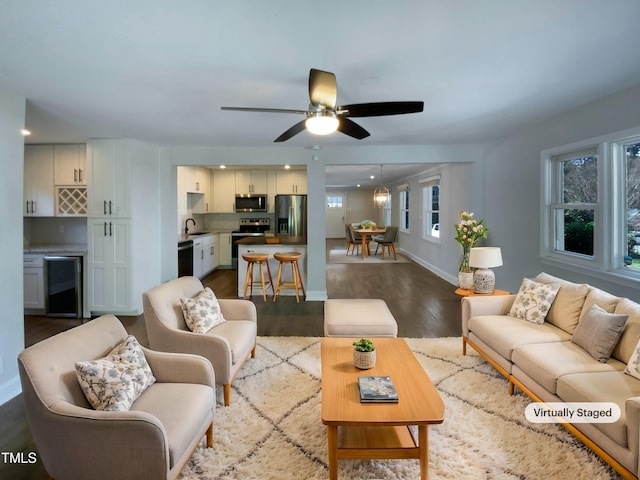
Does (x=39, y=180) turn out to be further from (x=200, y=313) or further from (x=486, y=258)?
(x=486, y=258)

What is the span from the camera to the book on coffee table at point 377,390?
1812 millimetres

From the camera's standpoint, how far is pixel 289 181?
7.80 metres

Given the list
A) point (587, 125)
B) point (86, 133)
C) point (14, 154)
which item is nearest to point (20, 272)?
point (14, 154)

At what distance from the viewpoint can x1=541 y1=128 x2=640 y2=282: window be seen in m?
3.02

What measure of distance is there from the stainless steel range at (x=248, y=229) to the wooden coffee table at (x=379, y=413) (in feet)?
19.3

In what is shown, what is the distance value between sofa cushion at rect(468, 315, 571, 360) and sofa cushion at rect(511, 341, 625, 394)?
0.07 meters

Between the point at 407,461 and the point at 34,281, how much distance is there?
4.94m

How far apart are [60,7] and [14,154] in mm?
1682

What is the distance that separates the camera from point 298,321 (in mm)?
4371

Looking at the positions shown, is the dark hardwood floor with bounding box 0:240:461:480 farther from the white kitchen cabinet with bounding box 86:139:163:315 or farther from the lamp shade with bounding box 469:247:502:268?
the lamp shade with bounding box 469:247:502:268

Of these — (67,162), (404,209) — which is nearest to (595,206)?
(67,162)

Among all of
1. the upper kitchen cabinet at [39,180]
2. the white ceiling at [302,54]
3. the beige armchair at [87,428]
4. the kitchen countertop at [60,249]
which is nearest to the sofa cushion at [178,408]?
the beige armchair at [87,428]

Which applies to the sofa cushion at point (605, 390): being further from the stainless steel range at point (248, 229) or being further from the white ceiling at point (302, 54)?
the stainless steel range at point (248, 229)

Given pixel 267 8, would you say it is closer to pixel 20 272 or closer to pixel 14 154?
pixel 14 154
